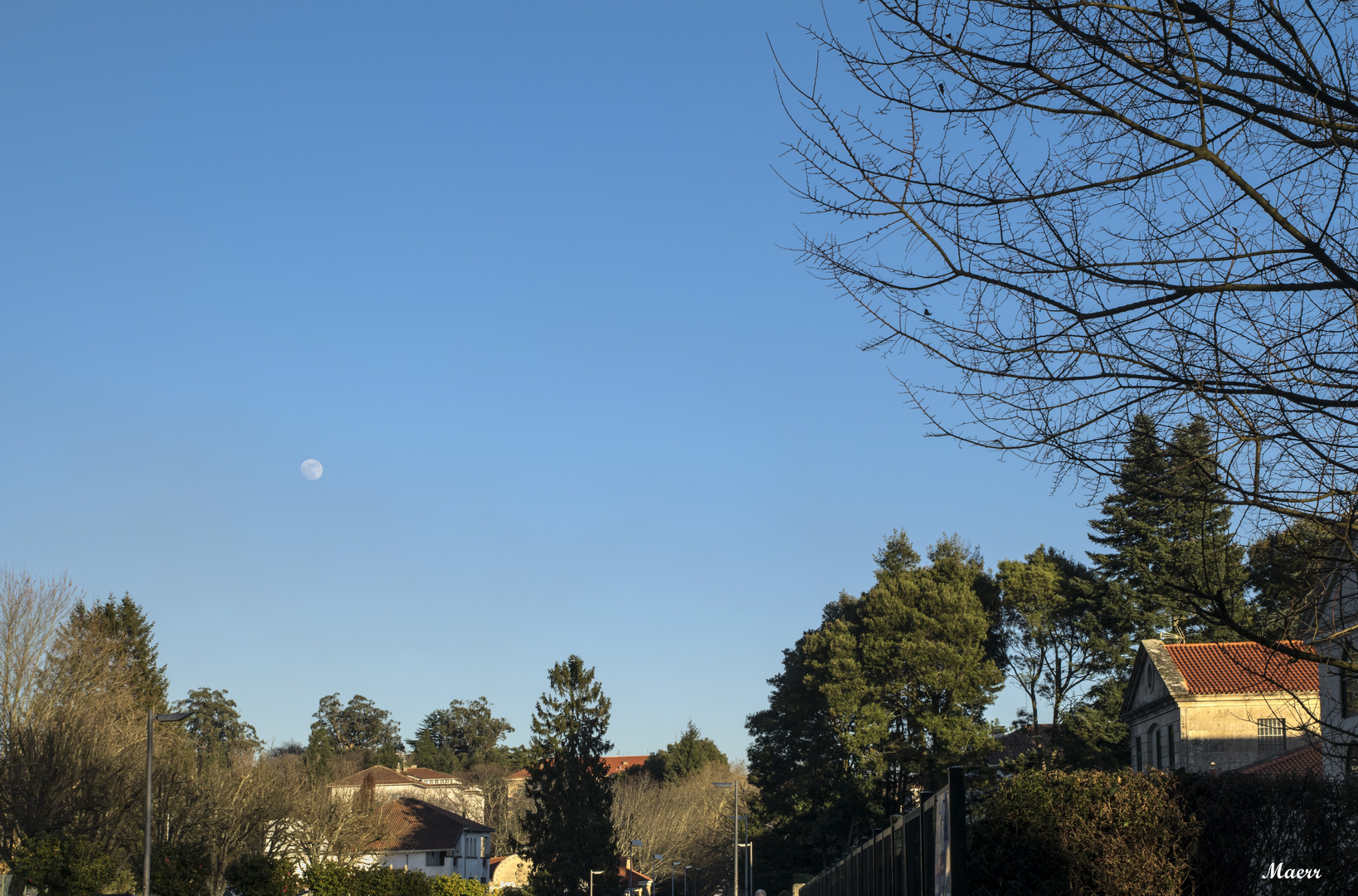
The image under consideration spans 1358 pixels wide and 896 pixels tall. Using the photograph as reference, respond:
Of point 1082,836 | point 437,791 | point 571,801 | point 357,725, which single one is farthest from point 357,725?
point 1082,836

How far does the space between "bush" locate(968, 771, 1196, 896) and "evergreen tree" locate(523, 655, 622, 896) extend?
128ft

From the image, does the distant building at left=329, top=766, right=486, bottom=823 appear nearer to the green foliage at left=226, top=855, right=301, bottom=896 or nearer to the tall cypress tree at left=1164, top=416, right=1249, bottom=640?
the green foliage at left=226, top=855, right=301, bottom=896

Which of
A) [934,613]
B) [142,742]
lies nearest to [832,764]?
[934,613]

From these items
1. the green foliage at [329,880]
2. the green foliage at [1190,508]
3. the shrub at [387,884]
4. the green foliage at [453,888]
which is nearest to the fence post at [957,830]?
the green foliage at [1190,508]

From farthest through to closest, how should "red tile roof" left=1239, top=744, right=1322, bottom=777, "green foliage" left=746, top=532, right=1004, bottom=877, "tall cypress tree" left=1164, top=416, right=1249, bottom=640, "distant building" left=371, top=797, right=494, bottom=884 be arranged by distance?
"distant building" left=371, top=797, right=494, bottom=884
"green foliage" left=746, top=532, right=1004, bottom=877
"red tile roof" left=1239, top=744, right=1322, bottom=777
"tall cypress tree" left=1164, top=416, right=1249, bottom=640

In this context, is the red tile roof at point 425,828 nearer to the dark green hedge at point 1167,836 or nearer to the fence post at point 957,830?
the dark green hedge at point 1167,836

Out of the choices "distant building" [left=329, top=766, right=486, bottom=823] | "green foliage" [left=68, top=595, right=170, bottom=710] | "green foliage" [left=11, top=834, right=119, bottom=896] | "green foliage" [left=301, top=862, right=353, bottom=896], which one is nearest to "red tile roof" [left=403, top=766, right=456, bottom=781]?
"distant building" [left=329, top=766, right=486, bottom=823]

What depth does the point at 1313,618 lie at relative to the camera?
5051 mm

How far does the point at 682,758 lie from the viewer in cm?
9512

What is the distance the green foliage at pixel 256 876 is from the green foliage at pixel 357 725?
109561 mm

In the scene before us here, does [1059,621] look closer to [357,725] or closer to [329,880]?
[329,880]

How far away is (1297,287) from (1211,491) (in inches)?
35.8

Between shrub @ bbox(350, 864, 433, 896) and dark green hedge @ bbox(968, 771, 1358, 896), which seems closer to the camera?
dark green hedge @ bbox(968, 771, 1358, 896)

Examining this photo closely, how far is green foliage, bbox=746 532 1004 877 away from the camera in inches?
1849
